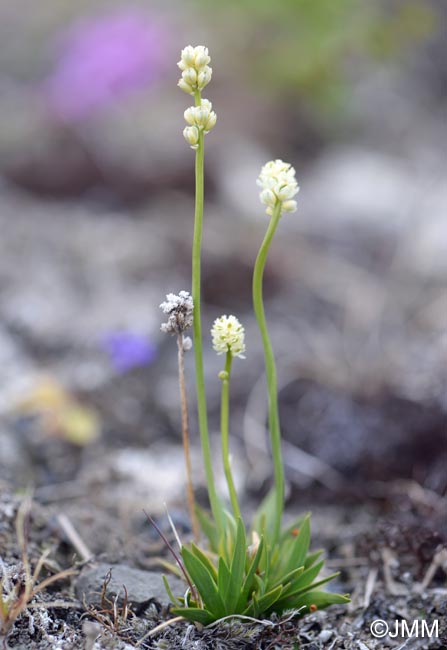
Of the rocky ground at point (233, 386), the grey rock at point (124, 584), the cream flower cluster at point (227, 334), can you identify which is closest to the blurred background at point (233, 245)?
the rocky ground at point (233, 386)

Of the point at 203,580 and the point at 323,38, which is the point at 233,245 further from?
the point at 203,580

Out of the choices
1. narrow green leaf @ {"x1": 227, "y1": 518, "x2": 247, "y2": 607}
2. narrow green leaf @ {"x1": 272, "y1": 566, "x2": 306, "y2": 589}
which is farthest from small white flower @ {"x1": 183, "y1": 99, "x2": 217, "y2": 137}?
narrow green leaf @ {"x1": 272, "y1": 566, "x2": 306, "y2": 589}

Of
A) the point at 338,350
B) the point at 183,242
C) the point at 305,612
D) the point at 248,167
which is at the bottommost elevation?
the point at 305,612

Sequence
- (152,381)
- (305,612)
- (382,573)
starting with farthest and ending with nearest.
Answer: (152,381) → (382,573) → (305,612)

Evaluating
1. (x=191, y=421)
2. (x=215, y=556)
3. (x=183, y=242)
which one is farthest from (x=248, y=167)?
(x=215, y=556)

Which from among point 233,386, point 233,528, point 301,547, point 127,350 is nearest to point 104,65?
point 127,350

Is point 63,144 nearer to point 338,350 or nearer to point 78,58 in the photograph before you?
point 78,58

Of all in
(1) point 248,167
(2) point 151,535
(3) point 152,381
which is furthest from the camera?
(1) point 248,167
